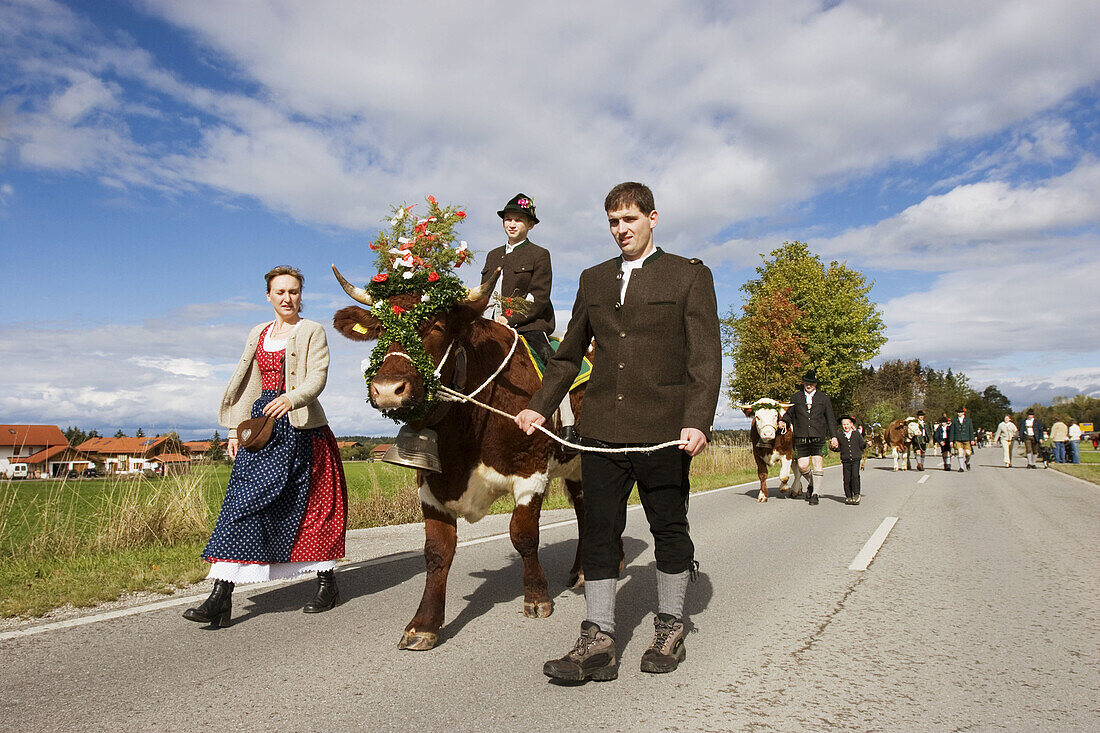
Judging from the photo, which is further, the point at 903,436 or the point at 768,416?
the point at 903,436

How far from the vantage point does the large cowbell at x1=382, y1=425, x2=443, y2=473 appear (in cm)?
404

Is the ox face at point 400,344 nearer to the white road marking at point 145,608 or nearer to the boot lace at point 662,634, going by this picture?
the boot lace at point 662,634

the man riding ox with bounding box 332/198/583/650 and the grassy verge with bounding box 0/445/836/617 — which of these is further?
the grassy verge with bounding box 0/445/836/617

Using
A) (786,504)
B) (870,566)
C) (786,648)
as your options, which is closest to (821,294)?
(786,504)

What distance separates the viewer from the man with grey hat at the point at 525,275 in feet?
18.3

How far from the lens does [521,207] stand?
5984 millimetres

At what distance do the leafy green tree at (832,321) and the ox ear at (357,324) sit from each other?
130 ft

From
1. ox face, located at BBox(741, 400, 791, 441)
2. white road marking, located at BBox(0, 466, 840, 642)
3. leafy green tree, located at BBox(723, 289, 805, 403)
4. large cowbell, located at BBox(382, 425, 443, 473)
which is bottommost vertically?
white road marking, located at BBox(0, 466, 840, 642)

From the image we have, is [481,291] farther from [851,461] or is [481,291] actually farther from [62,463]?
[851,461]


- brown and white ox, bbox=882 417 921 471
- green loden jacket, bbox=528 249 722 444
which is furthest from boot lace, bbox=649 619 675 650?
brown and white ox, bbox=882 417 921 471

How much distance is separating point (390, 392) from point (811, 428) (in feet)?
35.3

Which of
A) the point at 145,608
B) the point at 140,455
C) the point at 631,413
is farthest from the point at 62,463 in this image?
the point at 631,413

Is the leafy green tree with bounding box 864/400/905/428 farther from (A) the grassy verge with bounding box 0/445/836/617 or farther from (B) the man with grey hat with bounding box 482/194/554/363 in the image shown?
(B) the man with grey hat with bounding box 482/194/554/363

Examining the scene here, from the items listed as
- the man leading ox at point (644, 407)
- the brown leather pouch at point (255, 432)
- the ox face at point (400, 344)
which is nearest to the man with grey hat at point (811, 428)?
the man leading ox at point (644, 407)
